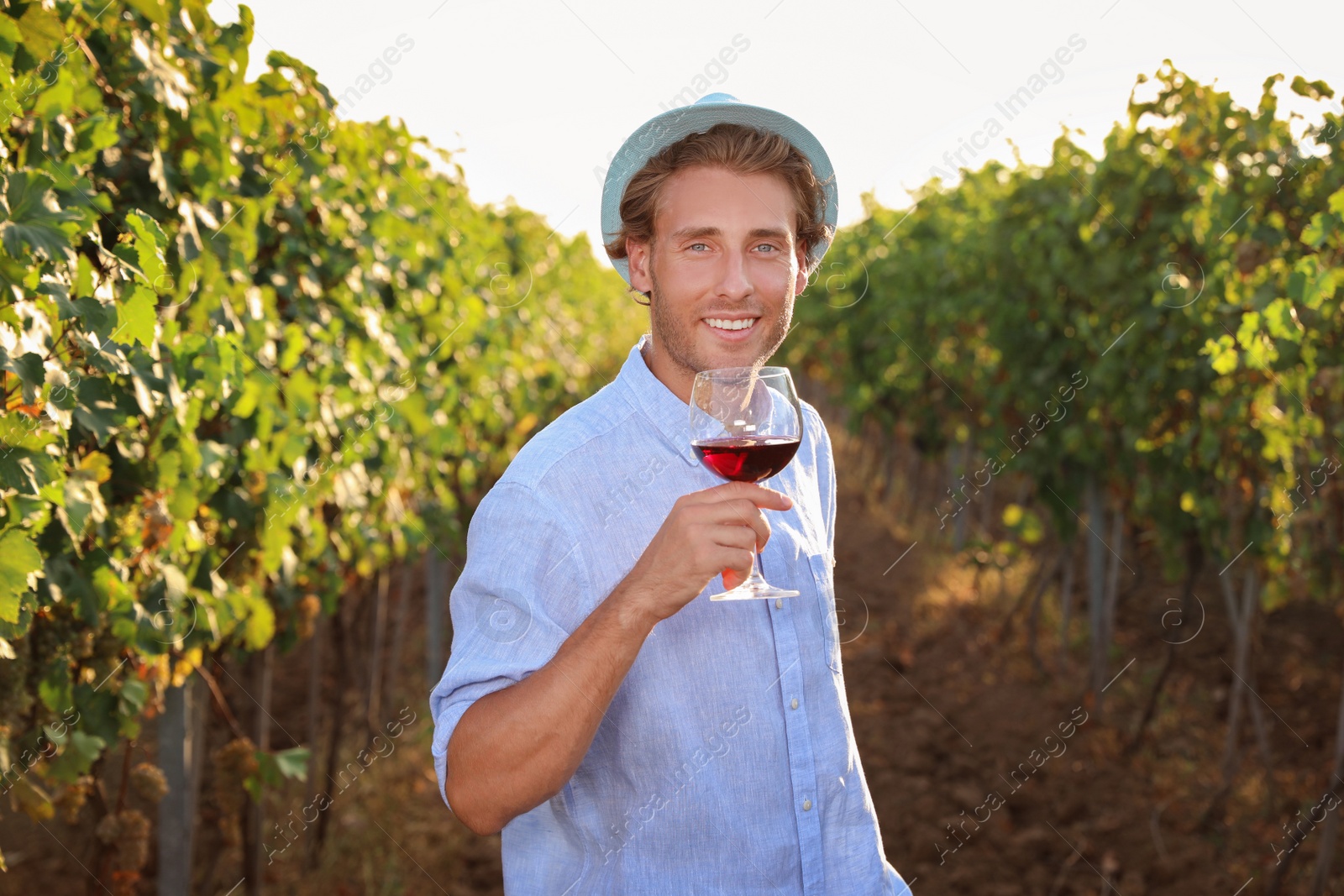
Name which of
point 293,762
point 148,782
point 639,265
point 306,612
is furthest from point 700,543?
point 306,612

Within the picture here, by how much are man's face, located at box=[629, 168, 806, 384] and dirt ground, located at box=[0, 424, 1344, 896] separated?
2.64 meters

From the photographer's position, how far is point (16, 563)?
1370mm

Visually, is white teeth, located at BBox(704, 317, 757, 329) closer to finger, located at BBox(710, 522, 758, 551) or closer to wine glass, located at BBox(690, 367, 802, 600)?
wine glass, located at BBox(690, 367, 802, 600)

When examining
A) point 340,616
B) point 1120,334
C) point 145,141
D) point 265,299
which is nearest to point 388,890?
point 340,616

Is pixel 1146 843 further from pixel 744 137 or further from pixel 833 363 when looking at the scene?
pixel 833 363

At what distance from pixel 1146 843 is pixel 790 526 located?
3.57 meters

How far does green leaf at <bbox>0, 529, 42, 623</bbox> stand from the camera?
4.46ft

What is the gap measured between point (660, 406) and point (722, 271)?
225 millimetres

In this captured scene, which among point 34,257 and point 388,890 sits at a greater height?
point 34,257

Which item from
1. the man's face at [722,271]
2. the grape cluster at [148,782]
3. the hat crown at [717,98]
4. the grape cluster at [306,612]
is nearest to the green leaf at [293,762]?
the grape cluster at [148,782]

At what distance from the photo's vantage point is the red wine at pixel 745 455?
1.40 m

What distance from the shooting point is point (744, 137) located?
1690 mm

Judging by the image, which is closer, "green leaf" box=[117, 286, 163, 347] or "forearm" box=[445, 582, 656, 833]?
"forearm" box=[445, 582, 656, 833]

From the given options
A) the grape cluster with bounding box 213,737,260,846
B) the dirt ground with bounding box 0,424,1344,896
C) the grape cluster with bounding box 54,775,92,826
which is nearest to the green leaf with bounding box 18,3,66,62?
the grape cluster with bounding box 54,775,92,826
